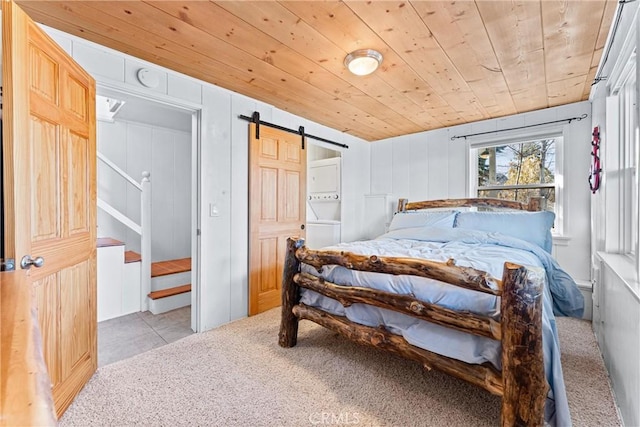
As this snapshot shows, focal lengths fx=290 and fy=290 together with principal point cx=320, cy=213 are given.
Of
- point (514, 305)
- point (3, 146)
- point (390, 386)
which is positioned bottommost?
point (390, 386)

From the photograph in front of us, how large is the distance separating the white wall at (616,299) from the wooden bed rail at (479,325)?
44 cm

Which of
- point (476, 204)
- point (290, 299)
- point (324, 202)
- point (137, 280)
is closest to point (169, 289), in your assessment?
point (137, 280)

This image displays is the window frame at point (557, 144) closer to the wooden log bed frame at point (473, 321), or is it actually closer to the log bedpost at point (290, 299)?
the wooden log bed frame at point (473, 321)

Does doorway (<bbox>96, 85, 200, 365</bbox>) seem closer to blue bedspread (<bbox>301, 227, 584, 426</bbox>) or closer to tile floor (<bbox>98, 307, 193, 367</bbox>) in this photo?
tile floor (<bbox>98, 307, 193, 367</bbox>)

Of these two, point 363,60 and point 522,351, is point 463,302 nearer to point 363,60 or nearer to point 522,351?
point 522,351

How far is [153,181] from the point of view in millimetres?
4301

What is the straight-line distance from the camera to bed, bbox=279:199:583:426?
A: 51.1 inches

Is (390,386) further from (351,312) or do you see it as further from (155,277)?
(155,277)

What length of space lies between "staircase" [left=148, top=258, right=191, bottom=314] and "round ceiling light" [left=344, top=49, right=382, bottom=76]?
2.96 m

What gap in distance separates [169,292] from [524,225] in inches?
148

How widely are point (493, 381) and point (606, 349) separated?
51.0 inches

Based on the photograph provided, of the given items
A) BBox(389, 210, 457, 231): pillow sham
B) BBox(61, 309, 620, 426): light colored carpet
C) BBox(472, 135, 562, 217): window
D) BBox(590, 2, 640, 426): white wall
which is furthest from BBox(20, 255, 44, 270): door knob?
BBox(472, 135, 562, 217): window

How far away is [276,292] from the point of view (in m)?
3.32

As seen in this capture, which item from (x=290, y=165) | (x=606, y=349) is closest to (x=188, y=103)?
(x=290, y=165)
